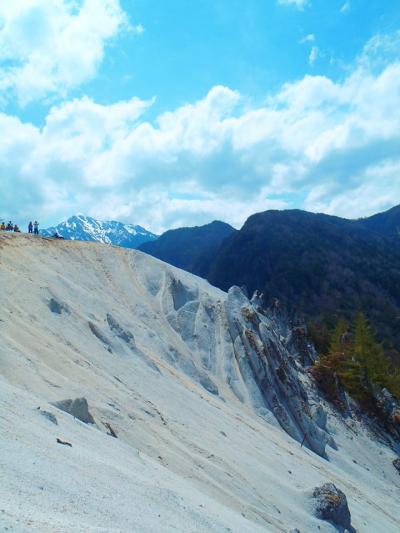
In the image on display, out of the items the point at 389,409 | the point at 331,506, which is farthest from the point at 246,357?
the point at 389,409

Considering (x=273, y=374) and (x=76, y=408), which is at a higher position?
(x=273, y=374)

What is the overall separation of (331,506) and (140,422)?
32.2 ft

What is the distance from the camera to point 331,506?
69.1 feet

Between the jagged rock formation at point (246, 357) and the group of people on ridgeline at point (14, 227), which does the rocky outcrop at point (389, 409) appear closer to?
the jagged rock formation at point (246, 357)

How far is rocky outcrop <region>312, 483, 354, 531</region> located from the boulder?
11.9m

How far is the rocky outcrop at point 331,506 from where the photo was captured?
68.3ft

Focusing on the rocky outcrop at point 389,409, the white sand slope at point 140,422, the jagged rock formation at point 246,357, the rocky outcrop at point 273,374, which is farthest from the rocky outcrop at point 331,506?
the rocky outcrop at point 389,409

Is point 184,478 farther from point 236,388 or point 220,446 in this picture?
point 236,388

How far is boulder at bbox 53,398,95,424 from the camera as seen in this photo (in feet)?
48.5

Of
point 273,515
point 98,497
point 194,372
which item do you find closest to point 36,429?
point 98,497

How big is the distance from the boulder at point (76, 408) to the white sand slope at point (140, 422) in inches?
17.0

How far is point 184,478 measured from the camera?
15.6 m

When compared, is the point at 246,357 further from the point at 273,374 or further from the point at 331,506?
the point at 331,506

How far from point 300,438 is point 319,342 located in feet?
106
